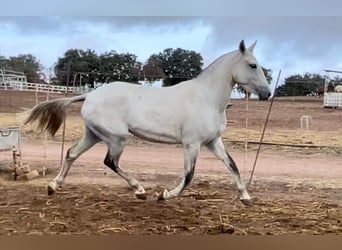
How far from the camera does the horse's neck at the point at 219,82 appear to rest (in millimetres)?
2447

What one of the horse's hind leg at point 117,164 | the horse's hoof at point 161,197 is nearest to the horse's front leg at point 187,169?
the horse's hoof at point 161,197

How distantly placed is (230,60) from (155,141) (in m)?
0.54

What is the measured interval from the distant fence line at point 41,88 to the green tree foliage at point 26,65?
3 centimetres

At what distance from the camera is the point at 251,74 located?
7.84 feet

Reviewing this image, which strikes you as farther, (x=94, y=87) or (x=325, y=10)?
(x=94, y=87)

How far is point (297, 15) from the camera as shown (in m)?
2.45

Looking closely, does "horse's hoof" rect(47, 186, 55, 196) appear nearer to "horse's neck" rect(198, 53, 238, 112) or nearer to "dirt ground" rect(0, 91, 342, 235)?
"dirt ground" rect(0, 91, 342, 235)

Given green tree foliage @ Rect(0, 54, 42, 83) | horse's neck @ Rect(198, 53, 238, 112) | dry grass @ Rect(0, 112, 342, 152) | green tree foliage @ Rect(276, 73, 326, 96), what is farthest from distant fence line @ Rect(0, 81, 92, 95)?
green tree foliage @ Rect(276, 73, 326, 96)

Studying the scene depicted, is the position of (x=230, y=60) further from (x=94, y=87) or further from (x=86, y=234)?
(x=86, y=234)

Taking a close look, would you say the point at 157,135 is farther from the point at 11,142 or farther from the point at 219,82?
the point at 11,142

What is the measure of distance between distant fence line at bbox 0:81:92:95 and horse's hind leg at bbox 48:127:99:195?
9.4 inches

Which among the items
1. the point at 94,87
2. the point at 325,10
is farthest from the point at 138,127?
the point at 325,10

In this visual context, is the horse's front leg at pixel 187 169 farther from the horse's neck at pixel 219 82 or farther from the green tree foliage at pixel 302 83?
the green tree foliage at pixel 302 83

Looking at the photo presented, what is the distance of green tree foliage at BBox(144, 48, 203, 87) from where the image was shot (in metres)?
2.55
